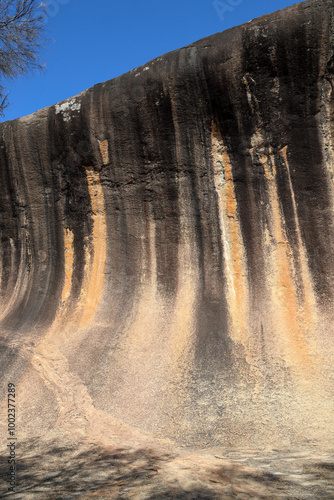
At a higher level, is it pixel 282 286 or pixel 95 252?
pixel 95 252

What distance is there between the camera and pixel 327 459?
117 inches

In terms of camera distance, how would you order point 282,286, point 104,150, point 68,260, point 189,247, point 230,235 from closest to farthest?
1. point 282,286
2. point 230,235
3. point 189,247
4. point 104,150
5. point 68,260

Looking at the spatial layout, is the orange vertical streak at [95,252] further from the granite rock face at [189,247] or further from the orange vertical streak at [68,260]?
the orange vertical streak at [68,260]

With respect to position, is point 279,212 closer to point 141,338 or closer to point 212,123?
point 212,123

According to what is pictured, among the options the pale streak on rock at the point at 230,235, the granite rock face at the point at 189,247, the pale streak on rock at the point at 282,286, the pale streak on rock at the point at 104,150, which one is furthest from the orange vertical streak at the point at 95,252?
the pale streak on rock at the point at 282,286

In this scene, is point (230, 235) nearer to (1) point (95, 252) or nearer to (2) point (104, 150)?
(1) point (95, 252)

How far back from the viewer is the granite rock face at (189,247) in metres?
4.08

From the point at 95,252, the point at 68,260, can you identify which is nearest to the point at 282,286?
the point at 95,252

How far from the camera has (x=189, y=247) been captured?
16.9 ft

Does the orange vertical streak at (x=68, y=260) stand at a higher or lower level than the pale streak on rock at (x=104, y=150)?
lower

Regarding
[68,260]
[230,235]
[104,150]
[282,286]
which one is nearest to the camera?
[282,286]

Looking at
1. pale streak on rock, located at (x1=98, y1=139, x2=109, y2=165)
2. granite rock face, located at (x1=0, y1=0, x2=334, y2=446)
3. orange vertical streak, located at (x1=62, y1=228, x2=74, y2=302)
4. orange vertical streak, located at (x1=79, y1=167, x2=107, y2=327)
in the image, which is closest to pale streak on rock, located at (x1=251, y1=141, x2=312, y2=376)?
granite rock face, located at (x1=0, y1=0, x2=334, y2=446)

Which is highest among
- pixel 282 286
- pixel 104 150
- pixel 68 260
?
pixel 104 150

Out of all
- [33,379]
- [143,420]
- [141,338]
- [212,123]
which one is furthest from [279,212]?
[33,379]
